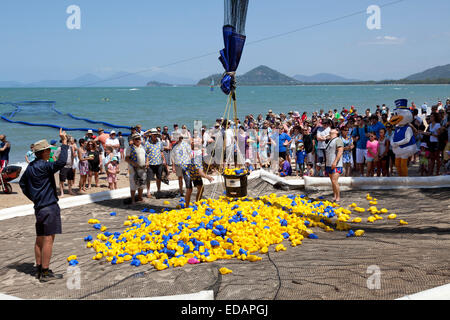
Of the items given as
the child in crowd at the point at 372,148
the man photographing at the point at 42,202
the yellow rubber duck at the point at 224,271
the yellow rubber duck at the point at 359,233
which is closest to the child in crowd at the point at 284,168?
the child in crowd at the point at 372,148

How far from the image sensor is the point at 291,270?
5133mm

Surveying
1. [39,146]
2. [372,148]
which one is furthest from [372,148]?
[39,146]

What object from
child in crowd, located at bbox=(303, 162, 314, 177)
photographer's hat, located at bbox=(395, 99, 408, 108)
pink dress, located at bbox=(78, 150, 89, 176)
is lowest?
child in crowd, located at bbox=(303, 162, 314, 177)

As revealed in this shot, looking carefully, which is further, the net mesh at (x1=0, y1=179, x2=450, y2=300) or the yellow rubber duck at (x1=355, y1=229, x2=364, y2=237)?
the yellow rubber duck at (x1=355, y1=229, x2=364, y2=237)

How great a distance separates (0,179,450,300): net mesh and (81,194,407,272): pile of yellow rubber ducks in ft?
0.59

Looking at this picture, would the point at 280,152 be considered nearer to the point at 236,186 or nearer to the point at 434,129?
the point at 434,129

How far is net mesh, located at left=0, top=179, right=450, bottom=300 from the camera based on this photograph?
451 centimetres

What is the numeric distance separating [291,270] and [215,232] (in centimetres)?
167

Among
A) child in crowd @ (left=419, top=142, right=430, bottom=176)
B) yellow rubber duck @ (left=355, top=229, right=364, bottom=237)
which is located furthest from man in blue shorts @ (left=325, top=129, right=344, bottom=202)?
child in crowd @ (left=419, top=142, right=430, bottom=176)

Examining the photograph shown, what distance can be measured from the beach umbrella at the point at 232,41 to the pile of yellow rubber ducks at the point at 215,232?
262 cm

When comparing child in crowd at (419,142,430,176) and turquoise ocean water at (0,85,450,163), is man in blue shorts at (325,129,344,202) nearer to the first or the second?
child in crowd at (419,142,430,176)
